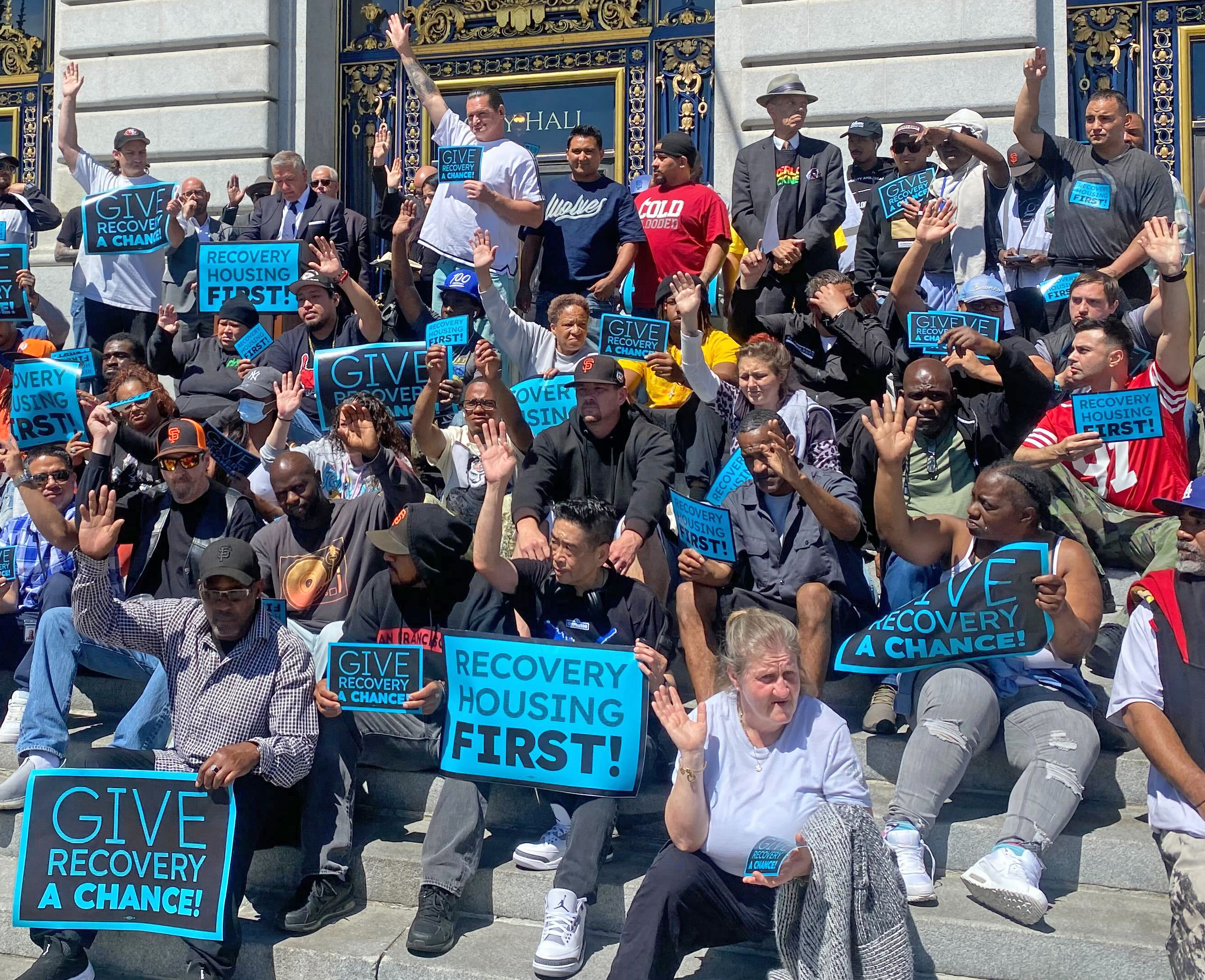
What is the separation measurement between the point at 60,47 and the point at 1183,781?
40.3 feet

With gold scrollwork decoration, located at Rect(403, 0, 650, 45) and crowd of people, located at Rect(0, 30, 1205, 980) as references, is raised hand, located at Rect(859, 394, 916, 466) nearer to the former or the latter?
crowd of people, located at Rect(0, 30, 1205, 980)

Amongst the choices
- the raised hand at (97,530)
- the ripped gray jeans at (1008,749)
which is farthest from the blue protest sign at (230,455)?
the ripped gray jeans at (1008,749)

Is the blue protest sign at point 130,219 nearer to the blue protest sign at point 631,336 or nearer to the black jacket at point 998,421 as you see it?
the blue protest sign at point 631,336

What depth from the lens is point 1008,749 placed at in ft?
18.3

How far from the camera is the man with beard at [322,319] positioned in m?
8.90

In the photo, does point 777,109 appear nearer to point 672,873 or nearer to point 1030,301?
point 1030,301

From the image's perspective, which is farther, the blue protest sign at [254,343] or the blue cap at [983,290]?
the blue protest sign at [254,343]

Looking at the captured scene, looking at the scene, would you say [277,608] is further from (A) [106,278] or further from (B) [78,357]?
(A) [106,278]

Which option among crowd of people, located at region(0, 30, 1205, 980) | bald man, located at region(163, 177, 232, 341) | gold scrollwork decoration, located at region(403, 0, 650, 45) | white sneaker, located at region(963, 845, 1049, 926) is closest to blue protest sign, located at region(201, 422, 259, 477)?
crowd of people, located at region(0, 30, 1205, 980)

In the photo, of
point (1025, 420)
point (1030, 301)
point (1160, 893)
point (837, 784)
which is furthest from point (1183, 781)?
point (1030, 301)

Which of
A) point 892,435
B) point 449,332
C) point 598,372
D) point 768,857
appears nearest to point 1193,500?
point 892,435

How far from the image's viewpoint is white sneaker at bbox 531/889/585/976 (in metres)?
4.95

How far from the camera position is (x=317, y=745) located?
5754mm

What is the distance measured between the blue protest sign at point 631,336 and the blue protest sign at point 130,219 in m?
3.68
